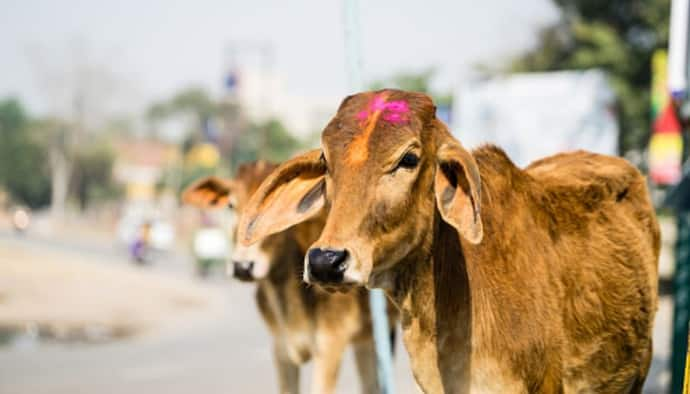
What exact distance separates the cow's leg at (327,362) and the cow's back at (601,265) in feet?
6.68

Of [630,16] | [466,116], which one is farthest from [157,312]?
[630,16]

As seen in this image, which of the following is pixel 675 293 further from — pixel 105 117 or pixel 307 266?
pixel 105 117

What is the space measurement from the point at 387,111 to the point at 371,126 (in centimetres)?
10

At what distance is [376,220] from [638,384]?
2302 millimetres

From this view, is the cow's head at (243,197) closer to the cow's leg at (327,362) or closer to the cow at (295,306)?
the cow at (295,306)

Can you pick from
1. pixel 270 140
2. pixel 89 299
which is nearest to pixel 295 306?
pixel 89 299

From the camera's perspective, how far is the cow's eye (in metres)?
3.61

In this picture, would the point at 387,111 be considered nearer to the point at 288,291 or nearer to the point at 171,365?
the point at 288,291

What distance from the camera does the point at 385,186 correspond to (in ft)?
11.7

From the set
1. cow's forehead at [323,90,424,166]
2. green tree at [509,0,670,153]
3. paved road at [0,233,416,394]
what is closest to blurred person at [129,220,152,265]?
green tree at [509,0,670,153]

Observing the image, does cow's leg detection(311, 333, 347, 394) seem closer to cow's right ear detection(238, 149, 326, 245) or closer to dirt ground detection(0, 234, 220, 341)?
cow's right ear detection(238, 149, 326, 245)

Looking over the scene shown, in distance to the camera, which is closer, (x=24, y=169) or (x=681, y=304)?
(x=681, y=304)

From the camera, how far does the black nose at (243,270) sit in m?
6.21

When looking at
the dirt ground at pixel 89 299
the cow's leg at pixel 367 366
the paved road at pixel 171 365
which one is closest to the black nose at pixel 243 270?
the cow's leg at pixel 367 366
